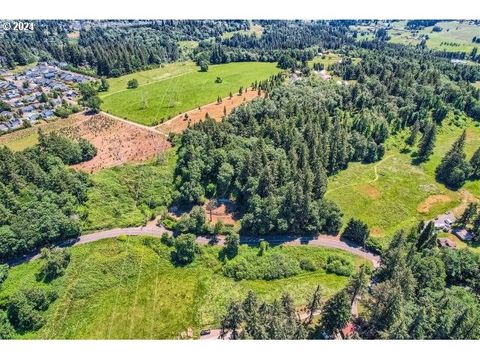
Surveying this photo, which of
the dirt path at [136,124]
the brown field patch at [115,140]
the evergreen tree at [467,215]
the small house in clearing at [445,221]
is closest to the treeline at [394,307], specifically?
the small house in clearing at [445,221]

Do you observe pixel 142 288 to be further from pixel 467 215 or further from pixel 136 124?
pixel 467 215

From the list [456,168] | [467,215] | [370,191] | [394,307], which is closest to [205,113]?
[370,191]

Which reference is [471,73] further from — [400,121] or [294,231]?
[294,231]

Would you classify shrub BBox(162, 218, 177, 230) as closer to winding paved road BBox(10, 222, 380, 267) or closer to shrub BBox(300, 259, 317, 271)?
winding paved road BBox(10, 222, 380, 267)

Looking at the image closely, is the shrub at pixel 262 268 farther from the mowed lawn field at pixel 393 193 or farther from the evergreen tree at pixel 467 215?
the evergreen tree at pixel 467 215

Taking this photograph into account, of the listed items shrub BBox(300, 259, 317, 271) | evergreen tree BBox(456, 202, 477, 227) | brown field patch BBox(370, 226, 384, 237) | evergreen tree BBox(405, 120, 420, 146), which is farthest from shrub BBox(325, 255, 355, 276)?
evergreen tree BBox(405, 120, 420, 146)

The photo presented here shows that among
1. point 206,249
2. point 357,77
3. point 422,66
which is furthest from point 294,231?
point 422,66
